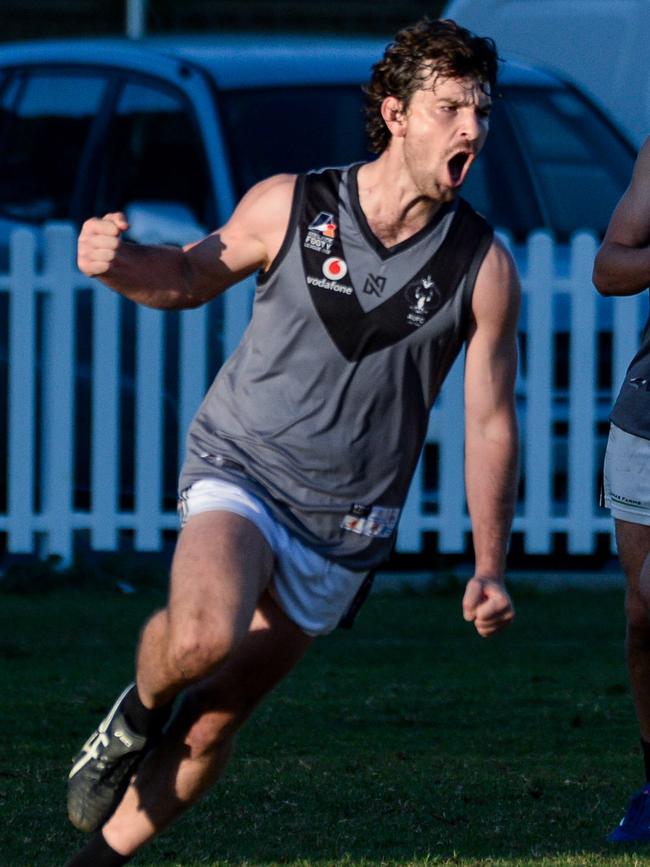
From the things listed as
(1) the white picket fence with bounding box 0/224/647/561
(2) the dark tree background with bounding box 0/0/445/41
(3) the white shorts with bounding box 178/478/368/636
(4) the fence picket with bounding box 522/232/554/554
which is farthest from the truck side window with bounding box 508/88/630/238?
(2) the dark tree background with bounding box 0/0/445/41

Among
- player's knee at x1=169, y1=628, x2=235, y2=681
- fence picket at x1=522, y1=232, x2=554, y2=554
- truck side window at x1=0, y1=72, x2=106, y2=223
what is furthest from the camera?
truck side window at x1=0, y1=72, x2=106, y2=223

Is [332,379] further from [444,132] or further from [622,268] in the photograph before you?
[622,268]

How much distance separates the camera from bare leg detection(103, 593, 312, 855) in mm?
4184

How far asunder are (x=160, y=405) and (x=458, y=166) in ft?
15.3

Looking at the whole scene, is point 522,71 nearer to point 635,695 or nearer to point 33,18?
point 635,695

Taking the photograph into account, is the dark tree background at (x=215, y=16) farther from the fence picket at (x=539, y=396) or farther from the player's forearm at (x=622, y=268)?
the player's forearm at (x=622, y=268)

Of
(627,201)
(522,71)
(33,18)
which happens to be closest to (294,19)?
(33,18)

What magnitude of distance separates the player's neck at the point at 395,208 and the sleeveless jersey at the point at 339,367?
23mm

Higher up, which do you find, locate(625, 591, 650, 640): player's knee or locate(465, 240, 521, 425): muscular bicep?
locate(465, 240, 521, 425): muscular bicep

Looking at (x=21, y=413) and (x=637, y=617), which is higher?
(x=637, y=617)

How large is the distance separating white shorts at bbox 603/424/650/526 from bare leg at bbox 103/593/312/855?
1126 mm

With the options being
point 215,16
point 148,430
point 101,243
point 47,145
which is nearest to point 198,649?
point 101,243

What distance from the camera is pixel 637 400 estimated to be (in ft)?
16.0

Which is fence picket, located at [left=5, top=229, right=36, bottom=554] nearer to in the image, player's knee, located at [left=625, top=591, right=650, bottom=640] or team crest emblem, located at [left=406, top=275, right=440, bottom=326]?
player's knee, located at [left=625, top=591, right=650, bottom=640]
